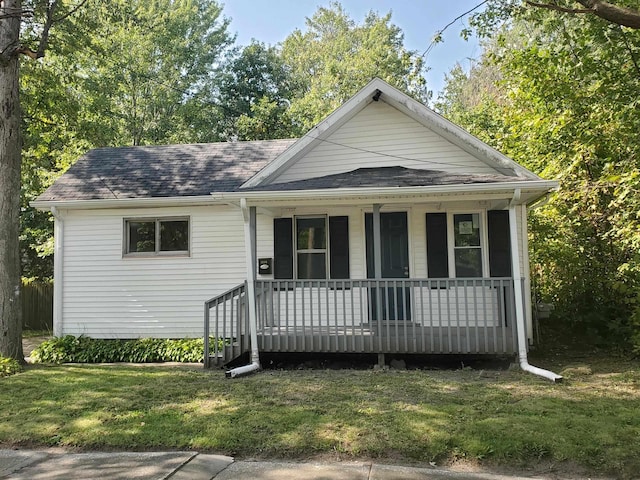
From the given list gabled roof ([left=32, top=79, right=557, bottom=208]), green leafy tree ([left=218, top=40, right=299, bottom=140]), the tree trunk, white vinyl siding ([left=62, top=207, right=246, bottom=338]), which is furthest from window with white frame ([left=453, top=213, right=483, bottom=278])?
green leafy tree ([left=218, top=40, right=299, bottom=140])

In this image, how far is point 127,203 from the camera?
1044 centimetres

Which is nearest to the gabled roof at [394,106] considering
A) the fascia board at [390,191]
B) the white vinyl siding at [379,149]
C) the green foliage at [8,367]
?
the white vinyl siding at [379,149]

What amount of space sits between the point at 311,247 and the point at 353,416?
508 centimetres

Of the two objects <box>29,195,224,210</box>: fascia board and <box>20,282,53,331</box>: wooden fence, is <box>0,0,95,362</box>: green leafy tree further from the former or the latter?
<box>20,282,53,331</box>: wooden fence

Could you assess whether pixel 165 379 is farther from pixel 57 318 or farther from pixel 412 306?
pixel 57 318

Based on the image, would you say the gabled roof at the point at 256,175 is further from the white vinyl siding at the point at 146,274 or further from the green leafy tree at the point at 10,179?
the green leafy tree at the point at 10,179

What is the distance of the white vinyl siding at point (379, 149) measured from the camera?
31.6 feet

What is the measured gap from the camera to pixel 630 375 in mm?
7062

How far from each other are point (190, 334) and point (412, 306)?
16.6 ft

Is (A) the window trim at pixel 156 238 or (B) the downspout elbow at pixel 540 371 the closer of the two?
(B) the downspout elbow at pixel 540 371

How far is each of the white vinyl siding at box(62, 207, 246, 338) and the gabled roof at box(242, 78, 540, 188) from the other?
1.85 m

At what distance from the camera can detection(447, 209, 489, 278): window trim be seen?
9.34 meters

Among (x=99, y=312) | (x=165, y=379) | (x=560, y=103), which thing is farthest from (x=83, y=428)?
(x=560, y=103)

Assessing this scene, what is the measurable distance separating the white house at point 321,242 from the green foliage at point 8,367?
2468 mm
